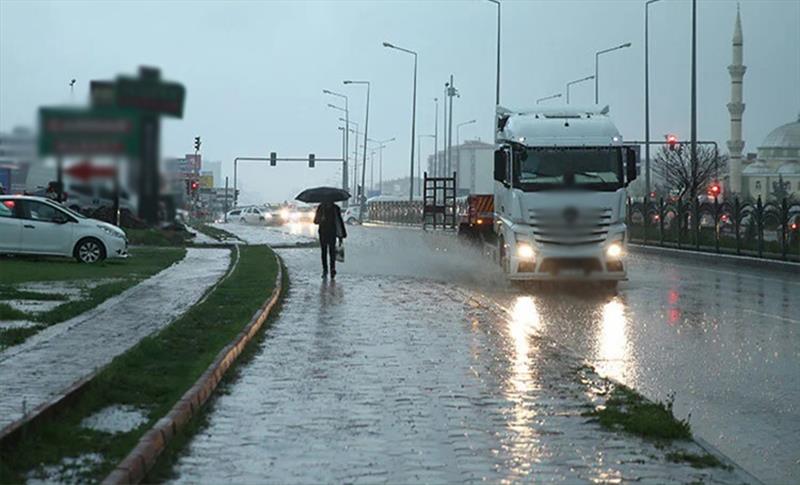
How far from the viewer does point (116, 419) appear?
826cm

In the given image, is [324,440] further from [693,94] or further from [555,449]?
[693,94]

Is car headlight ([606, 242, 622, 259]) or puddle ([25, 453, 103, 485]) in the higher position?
car headlight ([606, 242, 622, 259])

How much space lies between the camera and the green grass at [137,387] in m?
6.89

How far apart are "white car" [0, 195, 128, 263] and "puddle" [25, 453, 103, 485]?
19.8m

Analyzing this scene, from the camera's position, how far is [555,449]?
7.87m

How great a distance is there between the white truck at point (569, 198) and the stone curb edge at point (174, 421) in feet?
31.3

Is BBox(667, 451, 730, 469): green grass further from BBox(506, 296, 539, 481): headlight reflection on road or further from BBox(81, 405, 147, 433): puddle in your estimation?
BBox(81, 405, 147, 433): puddle

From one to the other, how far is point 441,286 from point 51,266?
8.69 meters

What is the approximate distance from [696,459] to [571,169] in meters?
15.2

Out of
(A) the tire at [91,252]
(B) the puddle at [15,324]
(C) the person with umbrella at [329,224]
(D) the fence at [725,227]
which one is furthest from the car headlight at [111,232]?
(D) the fence at [725,227]

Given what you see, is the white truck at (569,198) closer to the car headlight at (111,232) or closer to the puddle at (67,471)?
the car headlight at (111,232)

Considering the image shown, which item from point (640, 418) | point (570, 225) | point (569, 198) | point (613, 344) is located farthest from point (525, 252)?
point (640, 418)

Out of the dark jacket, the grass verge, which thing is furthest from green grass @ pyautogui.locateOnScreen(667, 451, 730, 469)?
the dark jacket

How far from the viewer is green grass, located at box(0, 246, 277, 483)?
6891mm
